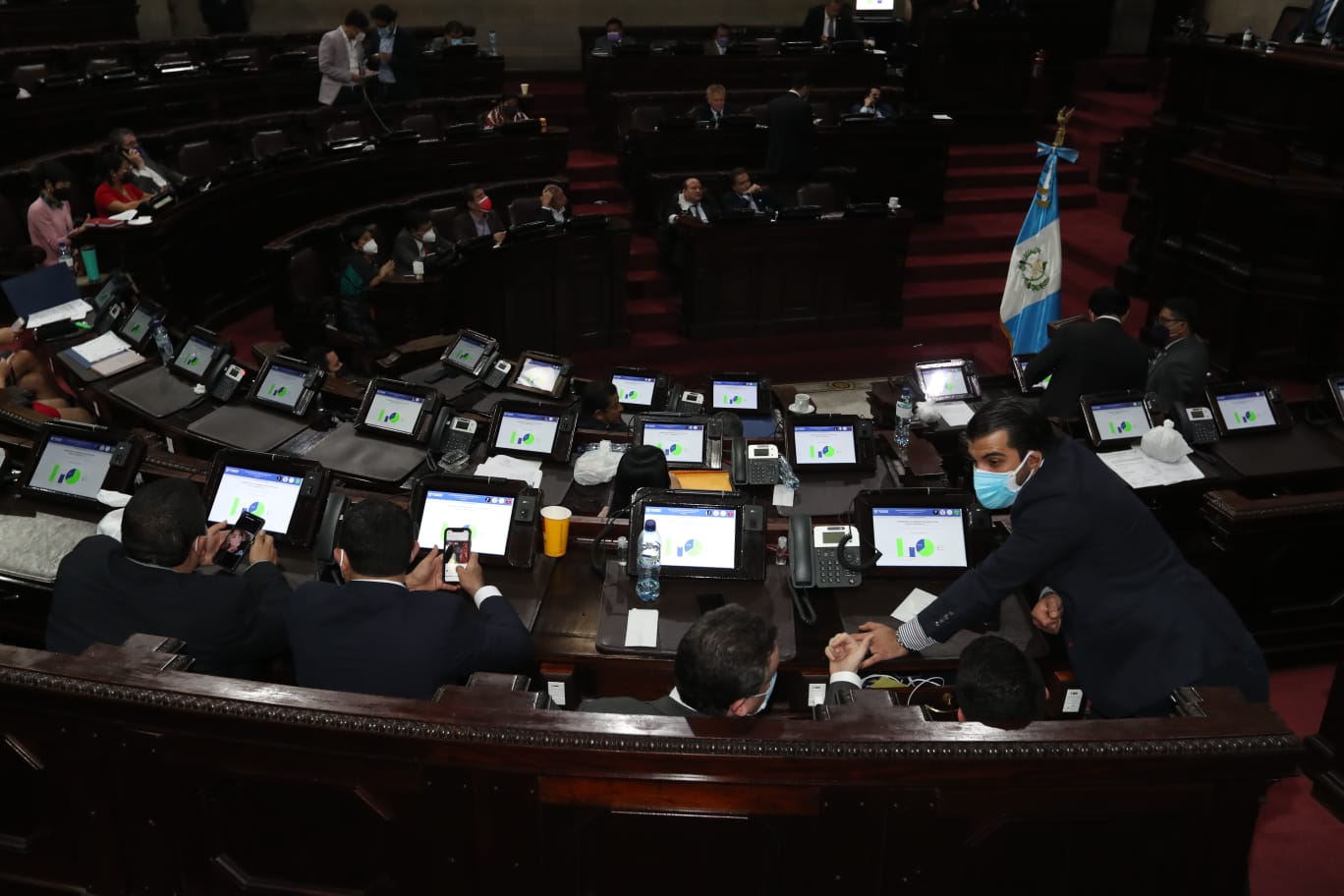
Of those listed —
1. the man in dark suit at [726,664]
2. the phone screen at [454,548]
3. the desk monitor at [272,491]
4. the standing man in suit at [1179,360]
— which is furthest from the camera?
the standing man in suit at [1179,360]

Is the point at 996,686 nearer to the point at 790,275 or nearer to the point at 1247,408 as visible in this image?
the point at 1247,408

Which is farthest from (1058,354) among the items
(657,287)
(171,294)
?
(171,294)

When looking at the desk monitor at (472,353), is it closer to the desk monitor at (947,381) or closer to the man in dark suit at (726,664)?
the desk monitor at (947,381)

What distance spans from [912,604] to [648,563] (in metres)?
0.97

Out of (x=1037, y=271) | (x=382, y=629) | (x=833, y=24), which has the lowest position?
(x=1037, y=271)

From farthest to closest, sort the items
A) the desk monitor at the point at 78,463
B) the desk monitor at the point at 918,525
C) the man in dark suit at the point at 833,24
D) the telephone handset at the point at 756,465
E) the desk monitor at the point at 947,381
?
1. the man in dark suit at the point at 833,24
2. the desk monitor at the point at 947,381
3. the telephone handset at the point at 756,465
4. the desk monitor at the point at 78,463
5. the desk monitor at the point at 918,525

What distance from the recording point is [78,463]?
4555 mm

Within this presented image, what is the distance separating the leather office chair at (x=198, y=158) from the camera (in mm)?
9297

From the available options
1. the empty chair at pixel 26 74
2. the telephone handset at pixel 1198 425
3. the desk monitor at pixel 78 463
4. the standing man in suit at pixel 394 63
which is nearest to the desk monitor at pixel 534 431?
the desk monitor at pixel 78 463

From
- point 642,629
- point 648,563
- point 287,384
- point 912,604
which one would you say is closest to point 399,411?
point 287,384

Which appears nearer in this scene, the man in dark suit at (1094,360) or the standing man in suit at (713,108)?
the man in dark suit at (1094,360)

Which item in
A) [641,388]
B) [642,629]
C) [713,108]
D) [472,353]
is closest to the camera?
[642,629]

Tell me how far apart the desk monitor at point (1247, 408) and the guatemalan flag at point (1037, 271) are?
3.53 m

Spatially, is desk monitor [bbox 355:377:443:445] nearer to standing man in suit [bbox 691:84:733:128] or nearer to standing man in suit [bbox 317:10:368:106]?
standing man in suit [bbox 317:10:368:106]
